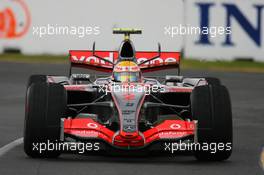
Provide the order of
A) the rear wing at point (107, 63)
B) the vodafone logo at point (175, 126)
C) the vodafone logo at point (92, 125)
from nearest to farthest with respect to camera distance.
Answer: the vodafone logo at point (92, 125)
the vodafone logo at point (175, 126)
the rear wing at point (107, 63)

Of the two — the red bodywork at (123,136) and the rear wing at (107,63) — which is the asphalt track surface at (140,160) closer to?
the red bodywork at (123,136)

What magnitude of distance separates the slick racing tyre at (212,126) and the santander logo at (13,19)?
18.6 m

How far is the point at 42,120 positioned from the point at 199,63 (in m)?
19.2

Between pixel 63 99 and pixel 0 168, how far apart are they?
4.51ft

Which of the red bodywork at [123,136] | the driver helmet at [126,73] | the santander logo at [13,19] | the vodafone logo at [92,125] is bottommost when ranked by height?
the red bodywork at [123,136]

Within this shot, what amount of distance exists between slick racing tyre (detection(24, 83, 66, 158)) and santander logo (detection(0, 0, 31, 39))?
725 inches

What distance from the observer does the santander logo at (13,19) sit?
31500 millimetres

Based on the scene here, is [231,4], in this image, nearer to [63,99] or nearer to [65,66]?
[65,66]

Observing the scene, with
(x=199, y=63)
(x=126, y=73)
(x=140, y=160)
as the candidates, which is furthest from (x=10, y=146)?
(x=199, y=63)

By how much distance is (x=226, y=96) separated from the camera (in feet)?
43.8

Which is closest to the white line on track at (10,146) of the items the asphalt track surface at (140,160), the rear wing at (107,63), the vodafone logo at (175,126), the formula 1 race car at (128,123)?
the asphalt track surface at (140,160)

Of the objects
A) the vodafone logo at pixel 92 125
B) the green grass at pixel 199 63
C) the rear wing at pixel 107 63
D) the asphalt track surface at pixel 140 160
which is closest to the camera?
the asphalt track surface at pixel 140 160

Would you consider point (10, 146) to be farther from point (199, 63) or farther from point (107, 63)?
point (199, 63)

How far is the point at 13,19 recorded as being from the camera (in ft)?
104
